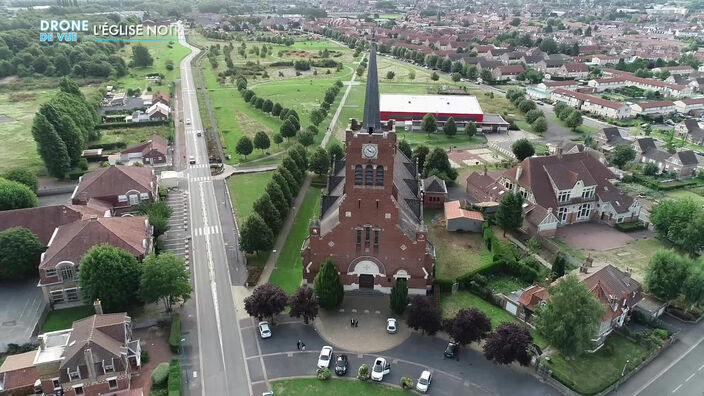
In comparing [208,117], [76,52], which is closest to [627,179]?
[208,117]

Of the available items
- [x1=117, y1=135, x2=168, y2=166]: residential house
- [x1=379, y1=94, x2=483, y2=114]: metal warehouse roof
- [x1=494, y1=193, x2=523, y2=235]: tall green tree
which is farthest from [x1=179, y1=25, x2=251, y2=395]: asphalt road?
[x1=379, y1=94, x2=483, y2=114]: metal warehouse roof

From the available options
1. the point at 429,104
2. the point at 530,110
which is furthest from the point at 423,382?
the point at 530,110

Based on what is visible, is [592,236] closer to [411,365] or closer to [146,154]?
[411,365]

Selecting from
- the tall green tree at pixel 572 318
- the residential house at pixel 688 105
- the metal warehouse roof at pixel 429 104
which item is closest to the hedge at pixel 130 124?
the metal warehouse roof at pixel 429 104

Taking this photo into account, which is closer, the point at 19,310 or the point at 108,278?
the point at 108,278

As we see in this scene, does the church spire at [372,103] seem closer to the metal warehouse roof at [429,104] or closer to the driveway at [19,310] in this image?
the driveway at [19,310]
